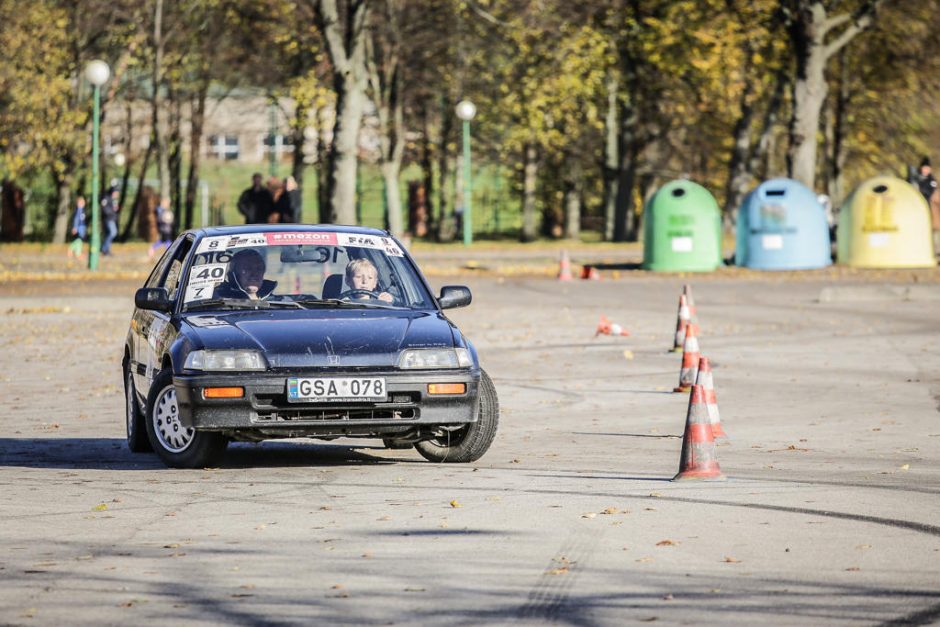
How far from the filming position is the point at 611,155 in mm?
61500

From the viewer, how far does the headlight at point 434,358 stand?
1053 cm

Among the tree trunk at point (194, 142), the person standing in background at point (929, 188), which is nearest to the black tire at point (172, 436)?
the person standing in background at point (929, 188)

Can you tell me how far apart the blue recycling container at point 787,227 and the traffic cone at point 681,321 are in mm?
15198

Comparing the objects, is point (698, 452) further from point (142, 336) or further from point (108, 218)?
point (108, 218)

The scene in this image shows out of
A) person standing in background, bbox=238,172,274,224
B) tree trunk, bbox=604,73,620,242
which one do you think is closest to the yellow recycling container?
person standing in background, bbox=238,172,274,224

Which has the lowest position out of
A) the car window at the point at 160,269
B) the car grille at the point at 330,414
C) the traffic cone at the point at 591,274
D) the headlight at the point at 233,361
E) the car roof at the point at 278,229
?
the traffic cone at the point at 591,274

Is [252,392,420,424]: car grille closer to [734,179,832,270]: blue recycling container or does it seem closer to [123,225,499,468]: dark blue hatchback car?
[123,225,499,468]: dark blue hatchback car

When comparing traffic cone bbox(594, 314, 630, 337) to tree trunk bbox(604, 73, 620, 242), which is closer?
traffic cone bbox(594, 314, 630, 337)

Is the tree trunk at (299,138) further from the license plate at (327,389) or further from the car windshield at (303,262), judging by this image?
the license plate at (327,389)

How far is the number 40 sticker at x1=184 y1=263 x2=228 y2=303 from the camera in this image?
11492 mm

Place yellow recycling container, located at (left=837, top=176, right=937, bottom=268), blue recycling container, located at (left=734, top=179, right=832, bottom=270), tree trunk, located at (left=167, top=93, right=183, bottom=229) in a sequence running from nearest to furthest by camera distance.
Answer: yellow recycling container, located at (left=837, top=176, right=937, bottom=268) < blue recycling container, located at (left=734, top=179, right=832, bottom=270) < tree trunk, located at (left=167, top=93, right=183, bottom=229)

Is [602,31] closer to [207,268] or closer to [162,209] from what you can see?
→ [162,209]

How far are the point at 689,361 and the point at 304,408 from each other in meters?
6.09

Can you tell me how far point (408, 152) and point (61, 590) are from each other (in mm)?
60104
